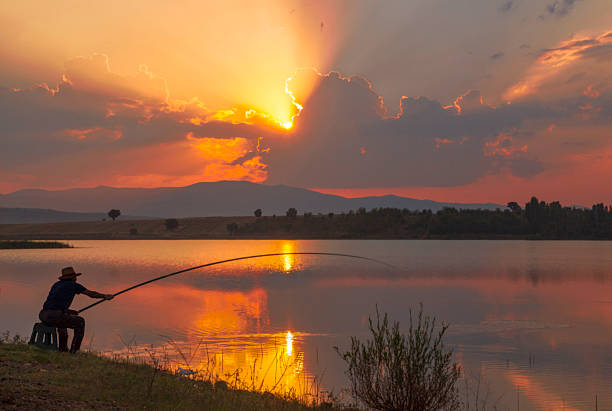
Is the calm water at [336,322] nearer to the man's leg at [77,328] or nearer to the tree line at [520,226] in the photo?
the man's leg at [77,328]

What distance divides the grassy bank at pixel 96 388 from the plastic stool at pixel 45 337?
36 cm

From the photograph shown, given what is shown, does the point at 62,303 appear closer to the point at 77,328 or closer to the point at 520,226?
the point at 77,328

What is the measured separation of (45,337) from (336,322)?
16.3 meters

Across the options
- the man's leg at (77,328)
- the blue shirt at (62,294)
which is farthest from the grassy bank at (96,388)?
the blue shirt at (62,294)

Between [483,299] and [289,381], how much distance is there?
2622 centimetres

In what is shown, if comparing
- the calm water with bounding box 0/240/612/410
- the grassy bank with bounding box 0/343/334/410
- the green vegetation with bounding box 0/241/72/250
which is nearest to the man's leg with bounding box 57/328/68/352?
the grassy bank with bounding box 0/343/334/410

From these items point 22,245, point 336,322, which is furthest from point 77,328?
point 22,245

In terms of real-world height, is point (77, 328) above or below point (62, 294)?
below

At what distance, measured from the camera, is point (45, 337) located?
47.2 ft

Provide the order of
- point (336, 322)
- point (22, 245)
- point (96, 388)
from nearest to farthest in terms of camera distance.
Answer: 1. point (96, 388)
2. point (336, 322)
3. point (22, 245)

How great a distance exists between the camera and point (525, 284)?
49.6 meters

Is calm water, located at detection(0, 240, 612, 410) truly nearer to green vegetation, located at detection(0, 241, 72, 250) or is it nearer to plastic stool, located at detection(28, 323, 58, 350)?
plastic stool, located at detection(28, 323, 58, 350)

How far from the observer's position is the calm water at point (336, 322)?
16.9 m

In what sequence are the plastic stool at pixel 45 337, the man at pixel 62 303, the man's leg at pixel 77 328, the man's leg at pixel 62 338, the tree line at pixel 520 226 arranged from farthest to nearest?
the tree line at pixel 520 226
the plastic stool at pixel 45 337
the man's leg at pixel 62 338
the man's leg at pixel 77 328
the man at pixel 62 303
